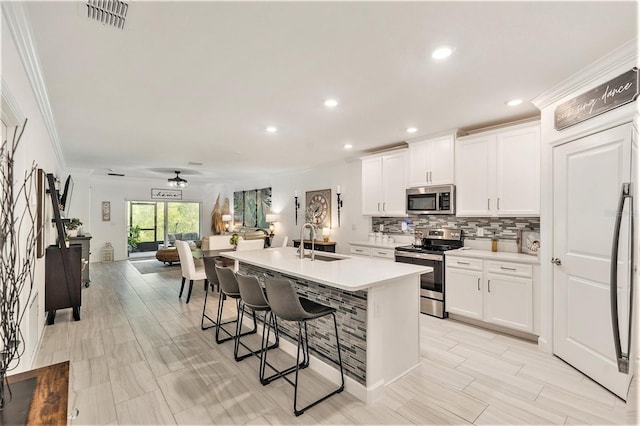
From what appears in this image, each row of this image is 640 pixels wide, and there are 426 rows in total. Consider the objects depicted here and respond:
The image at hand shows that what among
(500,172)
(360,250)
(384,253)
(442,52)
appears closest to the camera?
(442,52)

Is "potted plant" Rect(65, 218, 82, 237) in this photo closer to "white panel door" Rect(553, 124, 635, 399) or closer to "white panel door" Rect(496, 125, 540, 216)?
"white panel door" Rect(496, 125, 540, 216)

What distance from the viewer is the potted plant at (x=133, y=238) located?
9547 mm

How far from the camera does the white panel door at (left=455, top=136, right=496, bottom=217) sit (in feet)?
12.6

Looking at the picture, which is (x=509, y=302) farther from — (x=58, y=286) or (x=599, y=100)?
(x=58, y=286)

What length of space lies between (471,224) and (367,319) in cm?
282

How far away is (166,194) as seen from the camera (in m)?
10.1

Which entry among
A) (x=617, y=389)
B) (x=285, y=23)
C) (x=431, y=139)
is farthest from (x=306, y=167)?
(x=617, y=389)

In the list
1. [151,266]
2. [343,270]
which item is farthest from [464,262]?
[151,266]

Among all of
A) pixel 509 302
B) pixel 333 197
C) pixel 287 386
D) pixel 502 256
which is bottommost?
pixel 287 386

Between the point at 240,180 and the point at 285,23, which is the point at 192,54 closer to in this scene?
the point at 285,23

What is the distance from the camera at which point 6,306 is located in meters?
1.42

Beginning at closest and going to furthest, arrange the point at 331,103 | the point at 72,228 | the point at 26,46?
the point at 26,46 < the point at 331,103 < the point at 72,228

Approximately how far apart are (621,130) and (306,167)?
18.2 ft

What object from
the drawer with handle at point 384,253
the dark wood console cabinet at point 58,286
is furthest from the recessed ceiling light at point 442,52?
the dark wood console cabinet at point 58,286
